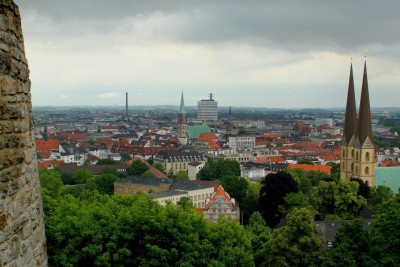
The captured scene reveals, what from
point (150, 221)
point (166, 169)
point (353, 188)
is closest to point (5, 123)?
point (150, 221)

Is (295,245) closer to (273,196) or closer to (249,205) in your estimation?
(273,196)

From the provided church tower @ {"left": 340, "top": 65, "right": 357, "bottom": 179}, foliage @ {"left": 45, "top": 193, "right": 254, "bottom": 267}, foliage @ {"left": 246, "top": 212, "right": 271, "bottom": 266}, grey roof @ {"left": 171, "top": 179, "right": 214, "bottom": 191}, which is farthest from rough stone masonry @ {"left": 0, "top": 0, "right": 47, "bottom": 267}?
church tower @ {"left": 340, "top": 65, "right": 357, "bottom": 179}

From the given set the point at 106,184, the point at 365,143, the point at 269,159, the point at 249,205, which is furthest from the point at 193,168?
the point at 249,205

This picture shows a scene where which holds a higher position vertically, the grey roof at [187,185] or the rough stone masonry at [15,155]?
the rough stone masonry at [15,155]

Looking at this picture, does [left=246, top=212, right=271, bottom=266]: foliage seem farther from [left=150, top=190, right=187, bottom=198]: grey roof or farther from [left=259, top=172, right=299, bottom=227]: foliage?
[left=150, top=190, right=187, bottom=198]: grey roof

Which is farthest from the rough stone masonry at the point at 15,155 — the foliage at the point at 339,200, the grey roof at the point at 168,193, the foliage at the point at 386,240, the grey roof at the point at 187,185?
the grey roof at the point at 187,185

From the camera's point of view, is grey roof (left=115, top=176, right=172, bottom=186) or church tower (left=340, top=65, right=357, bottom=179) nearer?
church tower (left=340, top=65, right=357, bottom=179)

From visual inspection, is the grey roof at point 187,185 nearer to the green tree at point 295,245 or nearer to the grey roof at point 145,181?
the grey roof at point 145,181
